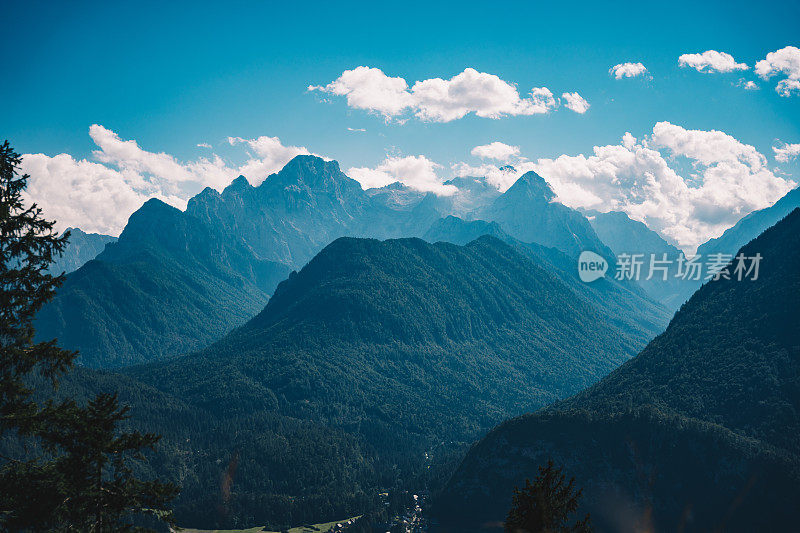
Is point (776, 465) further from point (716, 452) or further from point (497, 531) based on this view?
point (497, 531)

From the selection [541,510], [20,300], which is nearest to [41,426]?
[20,300]

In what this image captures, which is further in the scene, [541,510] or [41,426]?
[541,510]

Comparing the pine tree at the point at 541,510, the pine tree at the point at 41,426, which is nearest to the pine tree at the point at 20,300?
the pine tree at the point at 41,426

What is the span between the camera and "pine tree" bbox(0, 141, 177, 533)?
107 feet

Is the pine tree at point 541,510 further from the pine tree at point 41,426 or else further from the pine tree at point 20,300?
the pine tree at point 20,300

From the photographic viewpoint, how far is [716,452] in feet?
595

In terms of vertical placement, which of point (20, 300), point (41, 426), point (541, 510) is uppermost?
point (20, 300)

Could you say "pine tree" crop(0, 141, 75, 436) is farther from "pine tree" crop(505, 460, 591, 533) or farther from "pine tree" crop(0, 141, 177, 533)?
"pine tree" crop(505, 460, 591, 533)

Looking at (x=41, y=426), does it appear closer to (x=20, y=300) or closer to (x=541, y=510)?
(x=20, y=300)

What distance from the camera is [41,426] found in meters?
32.8

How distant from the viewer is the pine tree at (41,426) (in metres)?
32.7

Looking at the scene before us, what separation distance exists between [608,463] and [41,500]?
19483 centimetres

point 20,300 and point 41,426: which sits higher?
point 20,300

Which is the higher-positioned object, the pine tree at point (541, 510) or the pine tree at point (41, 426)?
the pine tree at point (41, 426)
